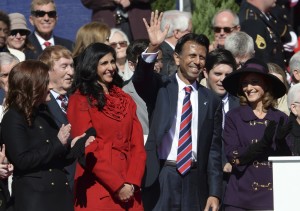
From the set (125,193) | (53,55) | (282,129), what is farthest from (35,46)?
(282,129)

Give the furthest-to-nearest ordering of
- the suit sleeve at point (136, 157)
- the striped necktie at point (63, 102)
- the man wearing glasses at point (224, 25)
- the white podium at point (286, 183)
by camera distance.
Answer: the man wearing glasses at point (224, 25) < the striped necktie at point (63, 102) < the suit sleeve at point (136, 157) < the white podium at point (286, 183)

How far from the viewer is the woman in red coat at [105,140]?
9.29 meters

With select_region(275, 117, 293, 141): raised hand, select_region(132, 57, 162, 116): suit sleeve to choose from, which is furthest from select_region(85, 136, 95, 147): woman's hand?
select_region(275, 117, 293, 141): raised hand

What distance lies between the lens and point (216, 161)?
33.0 feet

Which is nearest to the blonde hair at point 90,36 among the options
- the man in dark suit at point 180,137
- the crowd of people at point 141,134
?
the crowd of people at point 141,134

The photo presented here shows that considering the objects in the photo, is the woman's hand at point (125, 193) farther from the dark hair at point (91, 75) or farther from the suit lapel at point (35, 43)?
the suit lapel at point (35, 43)

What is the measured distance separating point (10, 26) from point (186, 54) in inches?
135

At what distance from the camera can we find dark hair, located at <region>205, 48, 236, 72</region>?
11.6 metres

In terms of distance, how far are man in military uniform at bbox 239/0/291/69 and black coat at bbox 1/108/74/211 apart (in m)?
5.08

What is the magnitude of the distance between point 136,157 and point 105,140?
318 mm

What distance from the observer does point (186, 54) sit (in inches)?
399

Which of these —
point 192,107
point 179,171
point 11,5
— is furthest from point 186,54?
point 11,5

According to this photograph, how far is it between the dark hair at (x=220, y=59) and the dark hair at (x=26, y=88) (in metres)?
3.00

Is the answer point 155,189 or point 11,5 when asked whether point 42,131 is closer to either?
point 155,189
